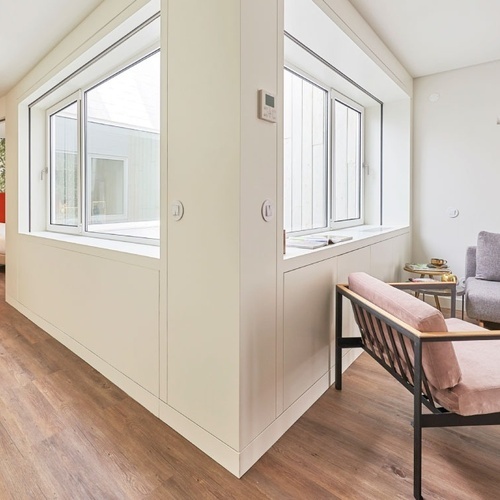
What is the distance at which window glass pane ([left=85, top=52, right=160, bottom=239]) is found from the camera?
8.33 ft

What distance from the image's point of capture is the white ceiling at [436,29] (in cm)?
240

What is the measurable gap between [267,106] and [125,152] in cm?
165

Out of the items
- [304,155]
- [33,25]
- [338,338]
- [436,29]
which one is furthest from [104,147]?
[436,29]

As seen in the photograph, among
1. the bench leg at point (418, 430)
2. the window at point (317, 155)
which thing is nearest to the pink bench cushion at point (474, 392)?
the bench leg at point (418, 430)

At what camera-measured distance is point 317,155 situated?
3.17m

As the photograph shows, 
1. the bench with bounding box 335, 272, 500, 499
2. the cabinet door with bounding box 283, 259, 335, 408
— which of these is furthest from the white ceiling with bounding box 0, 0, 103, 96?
the bench with bounding box 335, 272, 500, 499

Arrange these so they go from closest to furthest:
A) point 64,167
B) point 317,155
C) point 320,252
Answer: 1. point 320,252
2. point 317,155
3. point 64,167

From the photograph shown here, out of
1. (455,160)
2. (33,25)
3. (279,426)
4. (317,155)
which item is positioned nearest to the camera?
(279,426)

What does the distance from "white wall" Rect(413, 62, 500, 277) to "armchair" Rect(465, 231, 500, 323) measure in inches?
14.4

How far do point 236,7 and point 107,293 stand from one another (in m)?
1.74

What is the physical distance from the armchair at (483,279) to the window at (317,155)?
1174mm

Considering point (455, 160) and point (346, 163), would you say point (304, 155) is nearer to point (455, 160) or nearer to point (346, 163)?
point (346, 163)

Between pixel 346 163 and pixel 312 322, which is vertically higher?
pixel 346 163

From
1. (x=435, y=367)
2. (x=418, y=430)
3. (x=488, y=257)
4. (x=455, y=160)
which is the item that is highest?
(x=455, y=160)
